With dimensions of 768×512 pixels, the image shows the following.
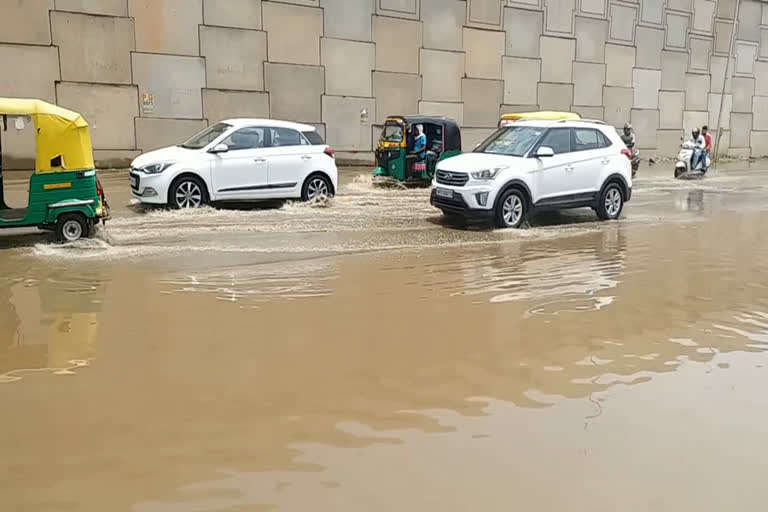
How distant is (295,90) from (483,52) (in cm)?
708

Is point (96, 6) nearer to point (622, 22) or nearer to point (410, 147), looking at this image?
point (410, 147)

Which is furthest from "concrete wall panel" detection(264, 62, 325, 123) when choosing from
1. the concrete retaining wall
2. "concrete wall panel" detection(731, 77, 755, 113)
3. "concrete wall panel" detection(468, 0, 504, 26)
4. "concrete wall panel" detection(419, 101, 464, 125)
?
"concrete wall panel" detection(731, 77, 755, 113)

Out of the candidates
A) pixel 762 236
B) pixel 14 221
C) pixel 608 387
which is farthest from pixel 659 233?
pixel 14 221

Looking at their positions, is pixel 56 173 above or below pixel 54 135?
below

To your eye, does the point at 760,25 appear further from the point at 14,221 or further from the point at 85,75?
the point at 14,221

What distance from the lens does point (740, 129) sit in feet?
104

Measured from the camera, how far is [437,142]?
56.4 feet

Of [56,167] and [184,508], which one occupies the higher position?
[56,167]

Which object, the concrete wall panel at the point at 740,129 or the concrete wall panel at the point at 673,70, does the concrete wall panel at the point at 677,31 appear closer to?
the concrete wall panel at the point at 673,70

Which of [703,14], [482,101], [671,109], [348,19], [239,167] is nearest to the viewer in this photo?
[239,167]

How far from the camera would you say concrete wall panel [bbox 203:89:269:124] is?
18.4m

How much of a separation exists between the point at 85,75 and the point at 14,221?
9150 millimetres

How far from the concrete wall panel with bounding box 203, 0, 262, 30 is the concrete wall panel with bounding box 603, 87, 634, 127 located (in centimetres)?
1438

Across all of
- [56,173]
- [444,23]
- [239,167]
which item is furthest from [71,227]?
[444,23]
